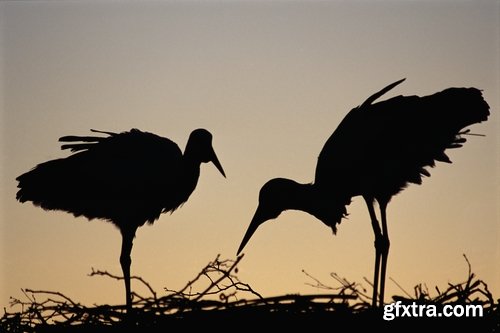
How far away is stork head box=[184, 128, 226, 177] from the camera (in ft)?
19.3

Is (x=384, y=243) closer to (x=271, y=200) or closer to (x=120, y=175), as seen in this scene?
(x=271, y=200)

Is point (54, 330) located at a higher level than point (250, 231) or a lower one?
lower

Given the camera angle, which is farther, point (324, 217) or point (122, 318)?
point (324, 217)

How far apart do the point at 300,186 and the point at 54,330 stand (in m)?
2.03

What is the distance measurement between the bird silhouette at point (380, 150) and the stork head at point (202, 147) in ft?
1.91

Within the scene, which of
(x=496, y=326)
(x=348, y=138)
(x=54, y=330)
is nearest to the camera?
(x=496, y=326)

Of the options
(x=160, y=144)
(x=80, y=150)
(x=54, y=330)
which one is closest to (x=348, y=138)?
(x=160, y=144)

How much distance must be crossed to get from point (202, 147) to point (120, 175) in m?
0.55

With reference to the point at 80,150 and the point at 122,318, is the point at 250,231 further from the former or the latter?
the point at 122,318

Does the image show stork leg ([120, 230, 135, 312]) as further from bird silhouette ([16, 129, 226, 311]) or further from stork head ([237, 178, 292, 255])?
stork head ([237, 178, 292, 255])

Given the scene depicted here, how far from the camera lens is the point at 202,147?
5.91 metres

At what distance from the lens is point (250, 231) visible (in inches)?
215

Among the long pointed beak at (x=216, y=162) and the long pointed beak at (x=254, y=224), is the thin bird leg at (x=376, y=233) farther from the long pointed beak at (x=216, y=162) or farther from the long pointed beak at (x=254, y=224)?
the long pointed beak at (x=216, y=162)

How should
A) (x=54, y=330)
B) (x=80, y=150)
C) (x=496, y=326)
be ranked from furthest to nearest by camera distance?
1. (x=80, y=150)
2. (x=54, y=330)
3. (x=496, y=326)
